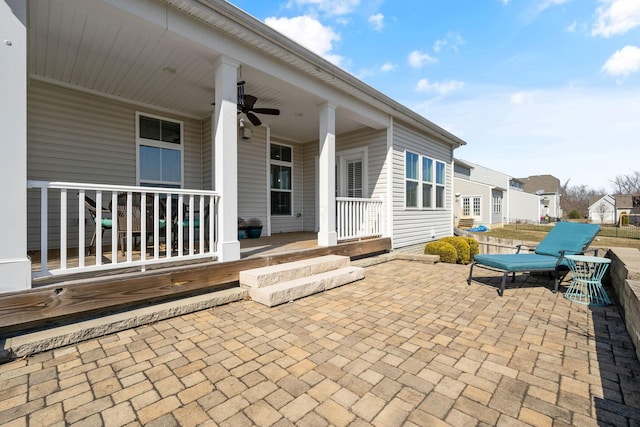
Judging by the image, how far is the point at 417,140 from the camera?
771 centimetres

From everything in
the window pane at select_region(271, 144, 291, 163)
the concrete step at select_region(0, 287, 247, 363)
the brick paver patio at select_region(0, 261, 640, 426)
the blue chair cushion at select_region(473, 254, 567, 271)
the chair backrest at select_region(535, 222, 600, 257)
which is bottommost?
the brick paver patio at select_region(0, 261, 640, 426)

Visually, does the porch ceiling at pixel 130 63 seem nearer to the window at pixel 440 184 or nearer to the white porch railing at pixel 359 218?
the white porch railing at pixel 359 218

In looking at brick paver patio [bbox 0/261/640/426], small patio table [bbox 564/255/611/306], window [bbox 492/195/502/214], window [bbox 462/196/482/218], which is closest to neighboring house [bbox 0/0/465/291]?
brick paver patio [bbox 0/261/640/426]

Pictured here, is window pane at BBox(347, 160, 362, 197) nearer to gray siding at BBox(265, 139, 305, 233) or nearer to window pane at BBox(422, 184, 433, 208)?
gray siding at BBox(265, 139, 305, 233)

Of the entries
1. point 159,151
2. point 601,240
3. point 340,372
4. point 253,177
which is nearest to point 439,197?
point 253,177

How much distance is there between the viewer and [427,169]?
26.7 feet

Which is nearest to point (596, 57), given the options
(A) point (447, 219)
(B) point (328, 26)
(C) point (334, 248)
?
(A) point (447, 219)

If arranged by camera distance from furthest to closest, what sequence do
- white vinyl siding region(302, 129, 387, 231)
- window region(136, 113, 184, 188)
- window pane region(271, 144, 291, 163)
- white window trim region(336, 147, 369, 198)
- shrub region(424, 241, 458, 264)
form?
window pane region(271, 144, 291, 163) < white window trim region(336, 147, 369, 198) < white vinyl siding region(302, 129, 387, 231) < shrub region(424, 241, 458, 264) < window region(136, 113, 184, 188)

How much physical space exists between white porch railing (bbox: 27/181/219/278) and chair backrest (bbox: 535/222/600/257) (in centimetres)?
512

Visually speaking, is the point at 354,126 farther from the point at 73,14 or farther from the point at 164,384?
the point at 164,384

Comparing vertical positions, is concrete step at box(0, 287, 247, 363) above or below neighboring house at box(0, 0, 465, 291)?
below

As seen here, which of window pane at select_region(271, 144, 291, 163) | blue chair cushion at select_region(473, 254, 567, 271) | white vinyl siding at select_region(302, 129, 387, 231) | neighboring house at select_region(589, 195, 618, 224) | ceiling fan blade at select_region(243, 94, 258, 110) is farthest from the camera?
neighboring house at select_region(589, 195, 618, 224)

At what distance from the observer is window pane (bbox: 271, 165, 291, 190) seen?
7621 mm

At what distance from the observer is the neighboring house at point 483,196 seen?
860 inches
